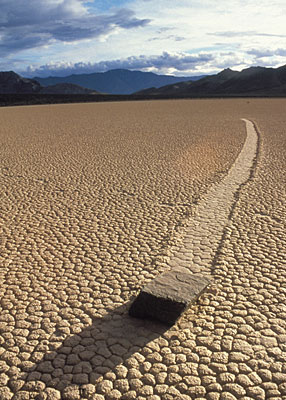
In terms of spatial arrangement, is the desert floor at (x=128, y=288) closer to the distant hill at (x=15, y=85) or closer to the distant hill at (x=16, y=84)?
the distant hill at (x=16, y=84)

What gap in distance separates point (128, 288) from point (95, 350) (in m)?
0.87

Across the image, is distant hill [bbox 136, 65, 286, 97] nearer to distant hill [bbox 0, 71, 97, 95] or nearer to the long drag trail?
distant hill [bbox 0, 71, 97, 95]

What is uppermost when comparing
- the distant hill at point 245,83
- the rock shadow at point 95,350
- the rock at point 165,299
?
the distant hill at point 245,83

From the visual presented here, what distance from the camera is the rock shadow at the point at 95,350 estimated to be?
248 centimetres

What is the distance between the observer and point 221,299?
3.32m

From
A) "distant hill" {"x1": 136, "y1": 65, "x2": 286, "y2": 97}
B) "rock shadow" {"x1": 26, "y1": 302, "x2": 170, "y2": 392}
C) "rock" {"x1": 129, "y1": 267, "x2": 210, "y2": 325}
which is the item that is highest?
"distant hill" {"x1": 136, "y1": 65, "x2": 286, "y2": 97}

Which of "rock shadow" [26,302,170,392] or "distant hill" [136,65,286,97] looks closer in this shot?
"rock shadow" [26,302,170,392]

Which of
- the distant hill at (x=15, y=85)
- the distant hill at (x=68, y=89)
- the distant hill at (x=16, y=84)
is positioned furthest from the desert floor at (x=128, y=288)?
the distant hill at (x=68, y=89)

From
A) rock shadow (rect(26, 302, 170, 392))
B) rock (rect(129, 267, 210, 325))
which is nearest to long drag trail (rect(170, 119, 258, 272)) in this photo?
rock (rect(129, 267, 210, 325))

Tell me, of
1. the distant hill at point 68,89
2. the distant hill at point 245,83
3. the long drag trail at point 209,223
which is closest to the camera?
the long drag trail at point 209,223

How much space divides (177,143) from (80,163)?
11.9ft

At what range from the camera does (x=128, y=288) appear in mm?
3512

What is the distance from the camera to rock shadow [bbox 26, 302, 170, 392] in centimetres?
248

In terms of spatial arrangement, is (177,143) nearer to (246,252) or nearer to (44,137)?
(44,137)
